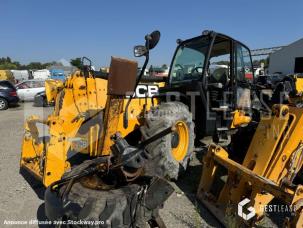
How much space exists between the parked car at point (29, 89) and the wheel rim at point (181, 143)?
53.5ft


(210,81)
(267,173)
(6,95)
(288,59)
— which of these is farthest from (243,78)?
(288,59)

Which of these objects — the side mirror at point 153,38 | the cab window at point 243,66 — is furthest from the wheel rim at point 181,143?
the side mirror at point 153,38

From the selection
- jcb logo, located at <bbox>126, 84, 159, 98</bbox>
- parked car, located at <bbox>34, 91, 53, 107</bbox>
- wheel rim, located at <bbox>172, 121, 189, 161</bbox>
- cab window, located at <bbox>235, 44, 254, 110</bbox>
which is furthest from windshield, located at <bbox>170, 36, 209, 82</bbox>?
parked car, located at <bbox>34, 91, 53, 107</bbox>

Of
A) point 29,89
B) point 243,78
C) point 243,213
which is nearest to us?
point 243,213

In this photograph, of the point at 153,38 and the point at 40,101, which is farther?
the point at 40,101

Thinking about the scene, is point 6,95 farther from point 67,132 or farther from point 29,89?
point 67,132

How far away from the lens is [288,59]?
35.1m

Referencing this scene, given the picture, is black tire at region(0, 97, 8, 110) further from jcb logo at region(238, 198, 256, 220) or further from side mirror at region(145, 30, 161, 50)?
jcb logo at region(238, 198, 256, 220)

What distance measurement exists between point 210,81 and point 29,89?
16292 millimetres

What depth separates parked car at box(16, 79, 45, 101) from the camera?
1938 cm

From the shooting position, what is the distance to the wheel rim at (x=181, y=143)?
5078mm

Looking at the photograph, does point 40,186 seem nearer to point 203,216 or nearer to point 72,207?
point 72,207

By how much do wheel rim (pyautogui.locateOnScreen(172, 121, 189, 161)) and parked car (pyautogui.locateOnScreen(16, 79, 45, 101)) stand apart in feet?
53.5

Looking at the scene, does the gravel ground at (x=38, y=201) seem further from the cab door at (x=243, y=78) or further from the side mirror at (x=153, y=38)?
the side mirror at (x=153, y=38)
